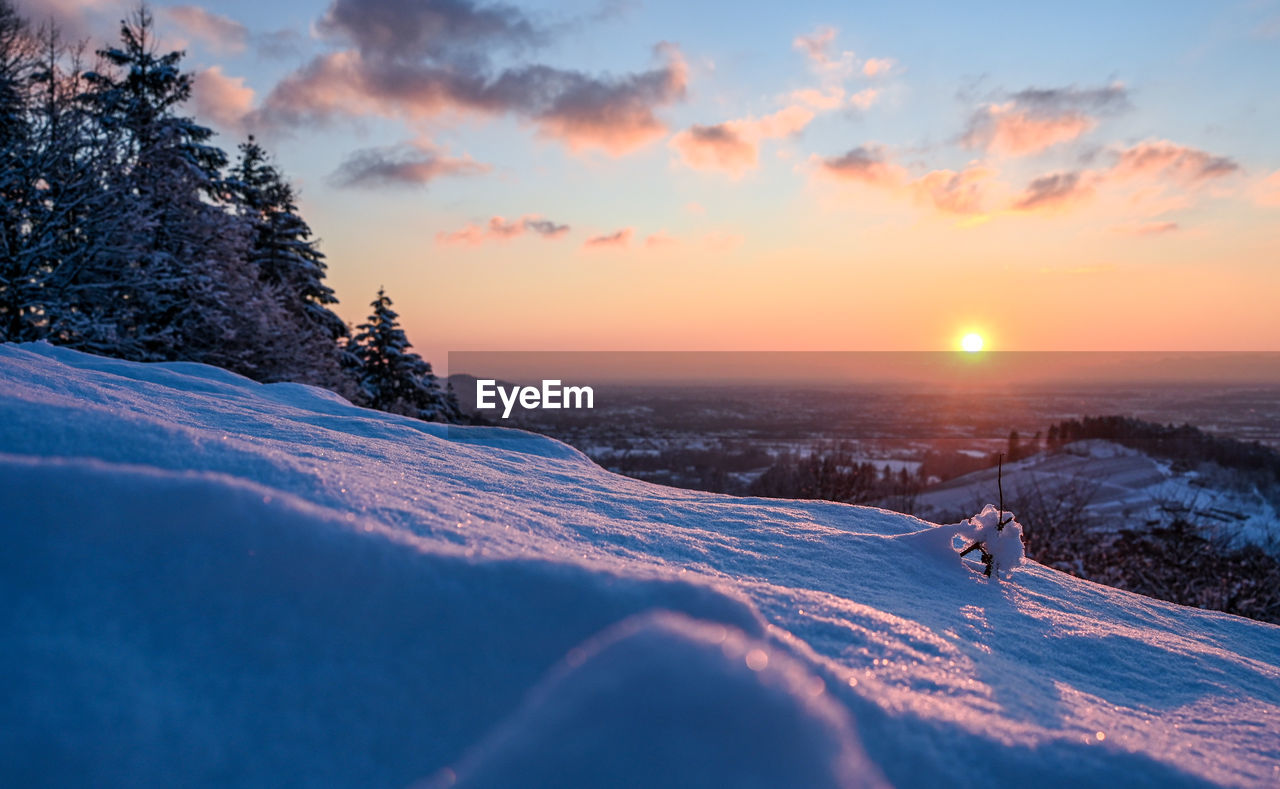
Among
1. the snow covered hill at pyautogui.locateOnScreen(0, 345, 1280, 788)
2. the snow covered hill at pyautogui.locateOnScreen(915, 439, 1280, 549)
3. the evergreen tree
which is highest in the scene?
the evergreen tree

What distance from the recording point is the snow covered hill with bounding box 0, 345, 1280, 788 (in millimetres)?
876

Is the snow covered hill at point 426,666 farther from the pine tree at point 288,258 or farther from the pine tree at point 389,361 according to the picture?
the pine tree at point 389,361

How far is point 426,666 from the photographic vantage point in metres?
1.01

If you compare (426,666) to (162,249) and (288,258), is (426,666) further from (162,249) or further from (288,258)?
(288,258)

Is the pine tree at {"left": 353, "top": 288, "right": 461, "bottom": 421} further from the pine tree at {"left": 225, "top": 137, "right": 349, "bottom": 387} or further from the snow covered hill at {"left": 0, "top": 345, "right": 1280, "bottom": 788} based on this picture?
the snow covered hill at {"left": 0, "top": 345, "right": 1280, "bottom": 788}

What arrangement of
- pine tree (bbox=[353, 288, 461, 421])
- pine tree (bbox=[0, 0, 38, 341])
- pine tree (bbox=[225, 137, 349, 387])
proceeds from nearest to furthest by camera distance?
pine tree (bbox=[0, 0, 38, 341]) → pine tree (bbox=[225, 137, 349, 387]) → pine tree (bbox=[353, 288, 461, 421])

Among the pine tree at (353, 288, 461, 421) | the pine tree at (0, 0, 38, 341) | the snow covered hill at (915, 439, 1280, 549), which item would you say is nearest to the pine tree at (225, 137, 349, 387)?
the pine tree at (353, 288, 461, 421)

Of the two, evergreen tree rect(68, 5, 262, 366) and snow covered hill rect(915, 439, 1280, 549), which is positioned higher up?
evergreen tree rect(68, 5, 262, 366)

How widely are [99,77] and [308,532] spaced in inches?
761

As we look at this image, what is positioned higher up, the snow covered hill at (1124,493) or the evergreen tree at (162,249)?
the evergreen tree at (162,249)

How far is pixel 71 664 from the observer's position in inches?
35.4

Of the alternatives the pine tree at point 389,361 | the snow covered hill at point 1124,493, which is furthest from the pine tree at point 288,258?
the snow covered hill at point 1124,493

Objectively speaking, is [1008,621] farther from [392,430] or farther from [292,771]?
[392,430]

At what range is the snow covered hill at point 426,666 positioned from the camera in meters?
0.88
